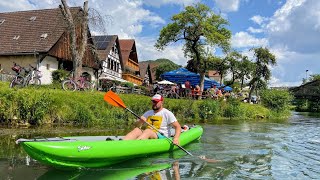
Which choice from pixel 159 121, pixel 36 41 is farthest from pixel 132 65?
pixel 159 121

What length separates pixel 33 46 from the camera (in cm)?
2780

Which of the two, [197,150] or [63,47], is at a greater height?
[63,47]

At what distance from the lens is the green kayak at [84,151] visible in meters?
6.66

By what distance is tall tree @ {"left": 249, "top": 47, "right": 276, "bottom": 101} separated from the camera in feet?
137

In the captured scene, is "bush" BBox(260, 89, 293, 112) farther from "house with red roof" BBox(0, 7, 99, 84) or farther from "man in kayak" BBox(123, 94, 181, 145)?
"man in kayak" BBox(123, 94, 181, 145)

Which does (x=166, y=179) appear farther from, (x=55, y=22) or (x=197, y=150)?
(x=55, y=22)

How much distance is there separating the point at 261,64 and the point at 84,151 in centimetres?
3831

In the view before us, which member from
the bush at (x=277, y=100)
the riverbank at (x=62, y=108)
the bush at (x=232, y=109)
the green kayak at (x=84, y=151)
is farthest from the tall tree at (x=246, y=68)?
the green kayak at (x=84, y=151)

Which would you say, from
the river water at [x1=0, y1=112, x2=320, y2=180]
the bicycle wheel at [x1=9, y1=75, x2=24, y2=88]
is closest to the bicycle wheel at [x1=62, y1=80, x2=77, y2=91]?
the bicycle wheel at [x1=9, y1=75, x2=24, y2=88]

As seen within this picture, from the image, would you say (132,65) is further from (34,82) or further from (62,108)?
(62,108)

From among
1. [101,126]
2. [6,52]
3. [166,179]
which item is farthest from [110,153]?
[6,52]

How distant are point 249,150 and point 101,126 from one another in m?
7.19

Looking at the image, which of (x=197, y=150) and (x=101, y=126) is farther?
(x=101, y=126)

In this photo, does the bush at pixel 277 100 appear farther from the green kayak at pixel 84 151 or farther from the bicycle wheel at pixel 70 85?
the green kayak at pixel 84 151
